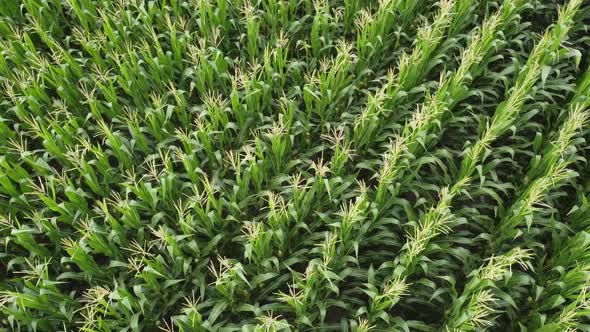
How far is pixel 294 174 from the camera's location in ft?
8.36

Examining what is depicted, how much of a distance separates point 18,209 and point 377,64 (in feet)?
7.15

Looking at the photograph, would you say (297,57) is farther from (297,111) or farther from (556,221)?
(556,221)

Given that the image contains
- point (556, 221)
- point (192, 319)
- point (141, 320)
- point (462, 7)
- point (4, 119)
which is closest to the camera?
point (192, 319)

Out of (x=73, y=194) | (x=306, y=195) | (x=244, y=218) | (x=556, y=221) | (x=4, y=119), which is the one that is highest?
(x=4, y=119)

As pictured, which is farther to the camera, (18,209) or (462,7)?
(462,7)

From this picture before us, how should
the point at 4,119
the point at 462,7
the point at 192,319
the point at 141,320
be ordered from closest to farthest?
the point at 192,319, the point at 141,320, the point at 4,119, the point at 462,7

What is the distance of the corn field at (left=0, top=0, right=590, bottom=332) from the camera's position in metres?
2.18

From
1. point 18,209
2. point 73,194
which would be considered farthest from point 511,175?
point 18,209

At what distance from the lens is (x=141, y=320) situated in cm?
222

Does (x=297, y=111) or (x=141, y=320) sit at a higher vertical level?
(x=297, y=111)

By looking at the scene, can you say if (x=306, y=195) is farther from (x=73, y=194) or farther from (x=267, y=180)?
(x=73, y=194)

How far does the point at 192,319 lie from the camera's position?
77.7 inches

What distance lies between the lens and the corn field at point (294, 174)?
218 cm

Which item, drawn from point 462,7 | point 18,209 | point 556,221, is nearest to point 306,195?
point 556,221
